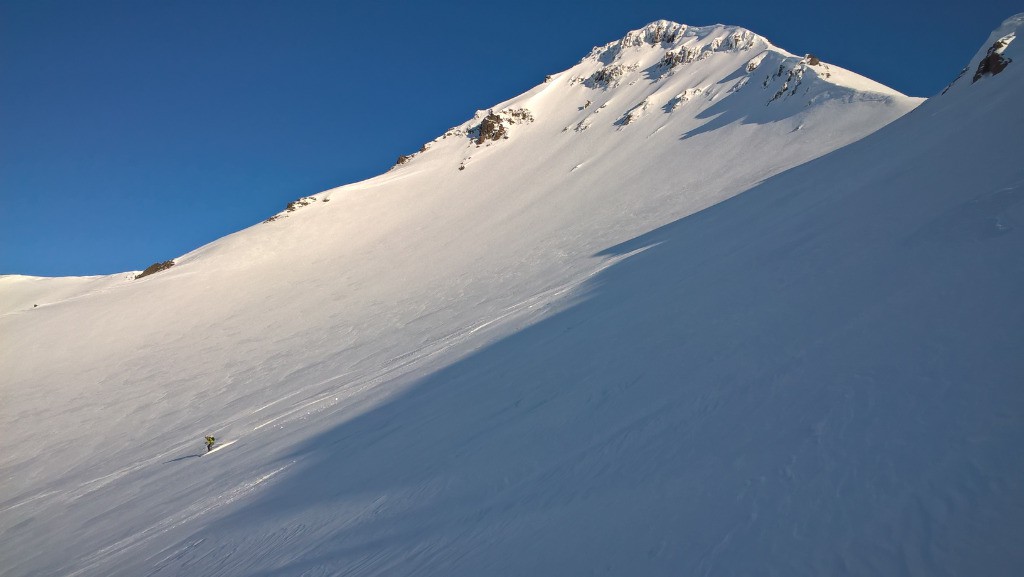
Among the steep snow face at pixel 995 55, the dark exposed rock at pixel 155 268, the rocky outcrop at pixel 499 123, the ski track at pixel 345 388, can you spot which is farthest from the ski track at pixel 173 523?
the rocky outcrop at pixel 499 123

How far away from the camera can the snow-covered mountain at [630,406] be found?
361 centimetres

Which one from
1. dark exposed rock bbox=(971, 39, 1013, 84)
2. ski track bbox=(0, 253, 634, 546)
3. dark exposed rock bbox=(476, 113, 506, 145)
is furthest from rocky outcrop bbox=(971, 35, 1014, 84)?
dark exposed rock bbox=(476, 113, 506, 145)

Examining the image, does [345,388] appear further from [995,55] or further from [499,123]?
[499,123]

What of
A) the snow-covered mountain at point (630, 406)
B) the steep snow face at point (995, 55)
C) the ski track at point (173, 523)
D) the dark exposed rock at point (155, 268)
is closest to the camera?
the snow-covered mountain at point (630, 406)

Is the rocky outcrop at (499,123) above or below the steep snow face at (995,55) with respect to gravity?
above

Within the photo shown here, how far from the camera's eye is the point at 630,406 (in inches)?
238

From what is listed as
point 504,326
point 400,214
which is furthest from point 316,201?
point 504,326

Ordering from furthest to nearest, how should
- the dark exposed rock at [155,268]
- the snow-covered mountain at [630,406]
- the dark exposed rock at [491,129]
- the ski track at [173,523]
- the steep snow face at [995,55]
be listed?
the dark exposed rock at [491,129], the dark exposed rock at [155,268], the steep snow face at [995,55], the ski track at [173,523], the snow-covered mountain at [630,406]

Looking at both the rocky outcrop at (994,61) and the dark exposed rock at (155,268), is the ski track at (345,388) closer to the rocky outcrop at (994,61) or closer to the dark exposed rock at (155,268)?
the rocky outcrop at (994,61)

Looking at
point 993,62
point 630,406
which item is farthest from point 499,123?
point 630,406

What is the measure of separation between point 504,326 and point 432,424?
183 inches

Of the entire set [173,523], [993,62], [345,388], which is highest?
[993,62]

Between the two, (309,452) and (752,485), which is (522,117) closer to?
(309,452)

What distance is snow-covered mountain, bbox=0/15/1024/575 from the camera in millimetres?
3611
